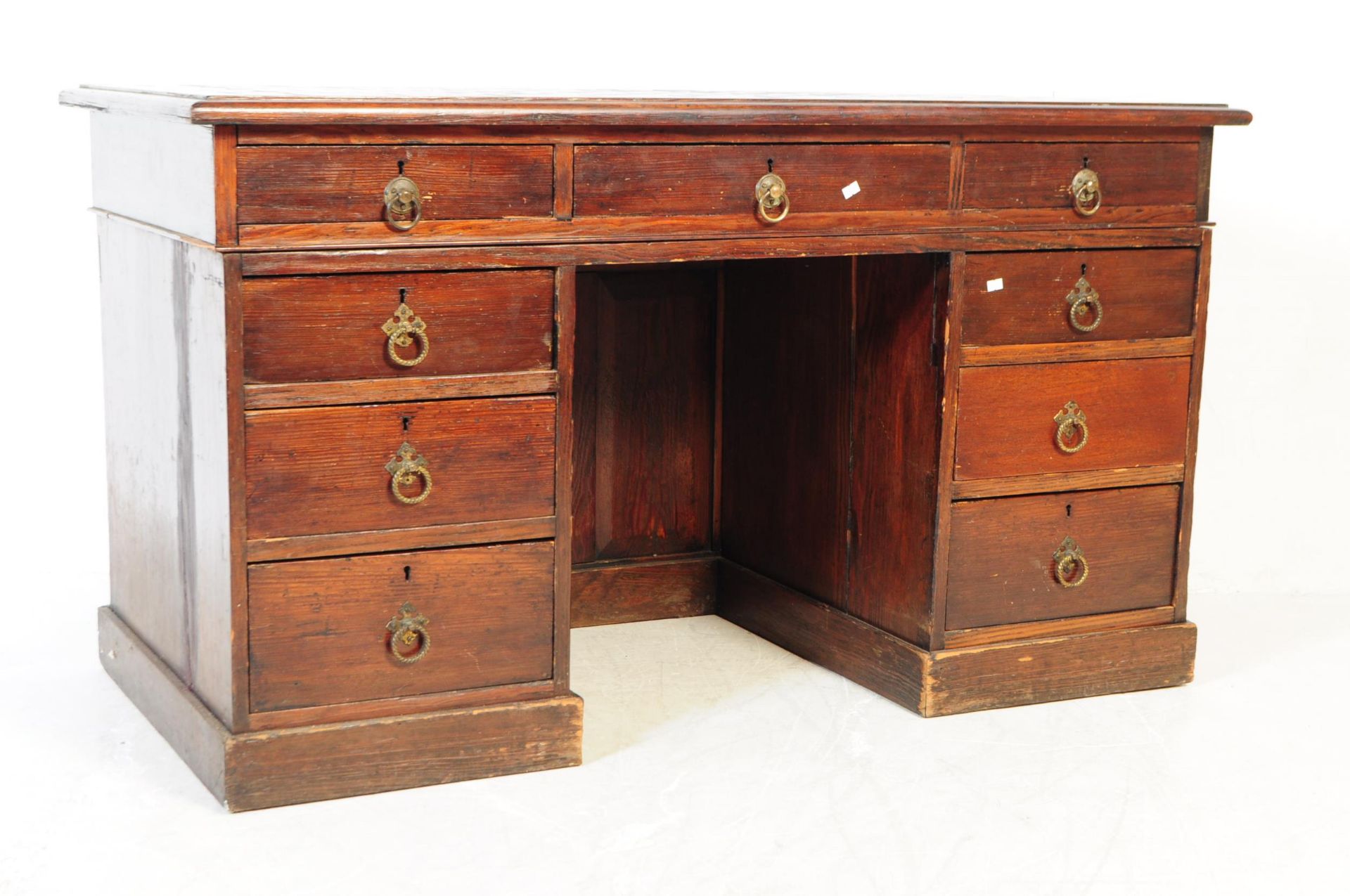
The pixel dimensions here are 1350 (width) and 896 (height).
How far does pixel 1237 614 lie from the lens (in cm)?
402

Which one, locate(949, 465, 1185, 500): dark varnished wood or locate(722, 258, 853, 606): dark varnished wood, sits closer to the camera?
locate(949, 465, 1185, 500): dark varnished wood

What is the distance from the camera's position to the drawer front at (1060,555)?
10.8 ft

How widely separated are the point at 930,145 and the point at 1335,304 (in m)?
1.58

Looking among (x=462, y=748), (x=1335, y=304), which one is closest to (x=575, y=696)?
(x=462, y=748)

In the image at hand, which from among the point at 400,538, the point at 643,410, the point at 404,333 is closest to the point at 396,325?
the point at 404,333

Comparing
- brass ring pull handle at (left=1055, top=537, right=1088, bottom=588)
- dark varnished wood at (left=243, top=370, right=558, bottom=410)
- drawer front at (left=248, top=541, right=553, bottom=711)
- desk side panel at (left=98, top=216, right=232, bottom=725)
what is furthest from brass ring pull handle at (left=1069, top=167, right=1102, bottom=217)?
desk side panel at (left=98, top=216, right=232, bottom=725)

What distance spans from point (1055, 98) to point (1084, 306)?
3.66 ft

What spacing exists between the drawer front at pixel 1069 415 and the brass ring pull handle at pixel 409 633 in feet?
3.28

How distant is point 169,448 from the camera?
9.81 ft

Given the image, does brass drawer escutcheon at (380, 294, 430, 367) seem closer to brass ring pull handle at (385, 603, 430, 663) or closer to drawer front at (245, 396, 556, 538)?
drawer front at (245, 396, 556, 538)

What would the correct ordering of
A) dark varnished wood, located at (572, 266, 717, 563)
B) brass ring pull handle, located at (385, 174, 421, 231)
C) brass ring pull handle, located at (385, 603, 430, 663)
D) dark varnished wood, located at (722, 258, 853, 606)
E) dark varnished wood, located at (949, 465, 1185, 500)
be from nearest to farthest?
brass ring pull handle, located at (385, 174, 421, 231) < brass ring pull handle, located at (385, 603, 430, 663) < dark varnished wood, located at (949, 465, 1185, 500) < dark varnished wood, located at (722, 258, 853, 606) < dark varnished wood, located at (572, 266, 717, 563)

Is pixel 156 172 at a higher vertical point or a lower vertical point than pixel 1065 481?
higher

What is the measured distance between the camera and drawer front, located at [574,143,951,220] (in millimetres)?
2879

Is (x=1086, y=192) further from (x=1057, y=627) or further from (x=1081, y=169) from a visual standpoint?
(x=1057, y=627)
